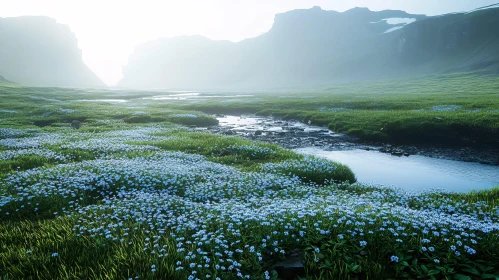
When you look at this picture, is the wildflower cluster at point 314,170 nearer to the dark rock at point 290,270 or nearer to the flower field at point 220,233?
the flower field at point 220,233

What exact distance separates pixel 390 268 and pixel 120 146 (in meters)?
19.1

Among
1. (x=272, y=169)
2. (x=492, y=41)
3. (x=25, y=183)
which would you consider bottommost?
(x=272, y=169)

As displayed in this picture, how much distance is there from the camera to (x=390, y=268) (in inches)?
247

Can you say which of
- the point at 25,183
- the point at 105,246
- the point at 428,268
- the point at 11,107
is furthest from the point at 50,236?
the point at 11,107

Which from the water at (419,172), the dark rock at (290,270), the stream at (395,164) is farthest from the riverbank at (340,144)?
the dark rock at (290,270)

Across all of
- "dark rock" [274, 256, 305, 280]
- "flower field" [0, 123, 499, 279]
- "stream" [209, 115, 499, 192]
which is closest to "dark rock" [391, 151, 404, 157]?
"stream" [209, 115, 499, 192]

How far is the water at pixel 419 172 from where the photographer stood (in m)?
17.7

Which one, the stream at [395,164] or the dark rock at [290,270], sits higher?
the dark rock at [290,270]

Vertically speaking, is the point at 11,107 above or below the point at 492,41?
below

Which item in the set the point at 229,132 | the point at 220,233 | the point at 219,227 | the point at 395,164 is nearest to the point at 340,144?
the point at 395,164

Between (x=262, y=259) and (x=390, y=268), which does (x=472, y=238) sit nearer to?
(x=390, y=268)

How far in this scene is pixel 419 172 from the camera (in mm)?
20469

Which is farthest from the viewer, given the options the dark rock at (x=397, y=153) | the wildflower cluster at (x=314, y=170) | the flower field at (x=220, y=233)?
the dark rock at (x=397, y=153)

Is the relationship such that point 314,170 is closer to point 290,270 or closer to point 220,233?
point 220,233
